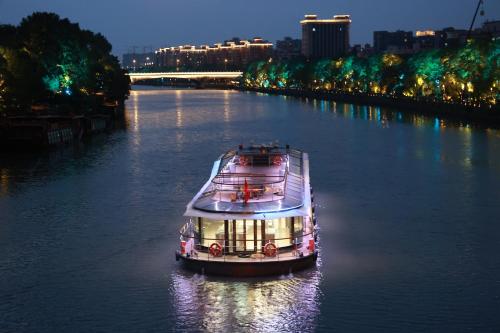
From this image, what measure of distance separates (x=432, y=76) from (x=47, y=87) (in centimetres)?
4834

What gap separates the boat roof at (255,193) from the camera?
27.3 metres

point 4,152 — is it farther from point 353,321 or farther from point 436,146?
point 353,321

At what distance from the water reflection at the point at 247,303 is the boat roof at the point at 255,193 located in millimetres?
2136

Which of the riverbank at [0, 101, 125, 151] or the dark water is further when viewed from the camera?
the riverbank at [0, 101, 125, 151]

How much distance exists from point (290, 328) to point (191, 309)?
3339 millimetres

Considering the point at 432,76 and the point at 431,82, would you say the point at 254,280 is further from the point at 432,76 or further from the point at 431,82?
the point at 431,82

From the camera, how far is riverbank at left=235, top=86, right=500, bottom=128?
3238 inches

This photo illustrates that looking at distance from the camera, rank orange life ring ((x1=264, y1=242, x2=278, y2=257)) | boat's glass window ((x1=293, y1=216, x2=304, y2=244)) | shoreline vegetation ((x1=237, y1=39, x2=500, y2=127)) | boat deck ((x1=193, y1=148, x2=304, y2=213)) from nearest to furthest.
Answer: orange life ring ((x1=264, y1=242, x2=278, y2=257)), boat deck ((x1=193, y1=148, x2=304, y2=213)), boat's glass window ((x1=293, y1=216, x2=304, y2=244)), shoreline vegetation ((x1=237, y1=39, x2=500, y2=127))

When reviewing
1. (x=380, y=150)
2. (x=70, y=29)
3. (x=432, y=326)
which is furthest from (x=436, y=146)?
(x=70, y=29)

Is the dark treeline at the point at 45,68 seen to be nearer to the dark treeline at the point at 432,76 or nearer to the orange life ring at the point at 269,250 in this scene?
the dark treeline at the point at 432,76

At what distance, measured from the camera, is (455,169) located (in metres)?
51.4

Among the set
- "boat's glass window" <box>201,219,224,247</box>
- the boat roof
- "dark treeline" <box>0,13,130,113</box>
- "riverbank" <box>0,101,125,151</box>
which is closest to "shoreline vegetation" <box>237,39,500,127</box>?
"riverbank" <box>0,101,125,151</box>

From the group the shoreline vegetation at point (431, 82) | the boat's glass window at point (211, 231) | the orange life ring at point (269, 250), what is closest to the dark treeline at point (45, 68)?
the shoreline vegetation at point (431, 82)

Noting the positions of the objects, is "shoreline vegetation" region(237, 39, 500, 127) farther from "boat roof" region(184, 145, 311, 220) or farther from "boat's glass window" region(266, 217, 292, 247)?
"boat's glass window" region(266, 217, 292, 247)
